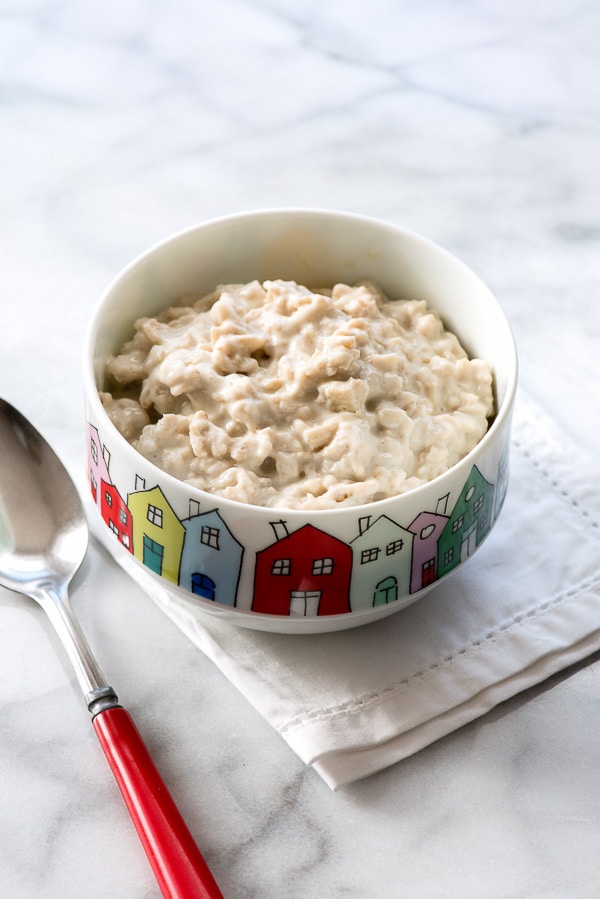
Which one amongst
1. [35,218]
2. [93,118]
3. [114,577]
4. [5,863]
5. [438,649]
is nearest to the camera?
[5,863]

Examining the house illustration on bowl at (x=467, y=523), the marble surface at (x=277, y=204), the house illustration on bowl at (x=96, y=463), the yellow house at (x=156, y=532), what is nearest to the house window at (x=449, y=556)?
the house illustration on bowl at (x=467, y=523)

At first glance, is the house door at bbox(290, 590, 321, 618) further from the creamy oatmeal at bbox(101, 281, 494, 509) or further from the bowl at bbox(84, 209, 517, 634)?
the creamy oatmeal at bbox(101, 281, 494, 509)

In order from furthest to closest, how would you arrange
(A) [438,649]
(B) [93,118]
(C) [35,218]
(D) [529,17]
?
(D) [529,17], (B) [93,118], (C) [35,218], (A) [438,649]

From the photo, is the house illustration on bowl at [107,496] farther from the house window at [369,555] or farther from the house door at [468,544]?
the house door at [468,544]

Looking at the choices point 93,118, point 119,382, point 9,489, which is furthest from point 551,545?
point 93,118

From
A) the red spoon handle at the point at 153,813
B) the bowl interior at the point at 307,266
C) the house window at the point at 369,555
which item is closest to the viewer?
the red spoon handle at the point at 153,813

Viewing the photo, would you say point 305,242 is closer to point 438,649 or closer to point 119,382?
point 119,382
